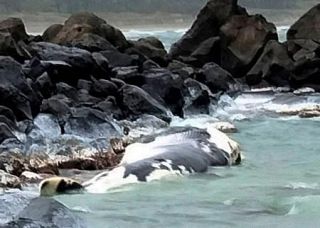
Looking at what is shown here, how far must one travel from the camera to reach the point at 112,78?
20.6 metres

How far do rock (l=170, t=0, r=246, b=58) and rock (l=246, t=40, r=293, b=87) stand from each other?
10.1ft

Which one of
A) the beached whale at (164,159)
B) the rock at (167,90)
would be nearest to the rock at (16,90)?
the beached whale at (164,159)

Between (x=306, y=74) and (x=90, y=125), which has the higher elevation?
(x=90, y=125)

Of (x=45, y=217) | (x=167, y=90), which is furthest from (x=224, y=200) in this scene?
(x=167, y=90)

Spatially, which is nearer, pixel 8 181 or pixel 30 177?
pixel 8 181

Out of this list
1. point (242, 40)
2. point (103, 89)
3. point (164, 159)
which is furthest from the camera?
point (242, 40)

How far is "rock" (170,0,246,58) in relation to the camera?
29891mm

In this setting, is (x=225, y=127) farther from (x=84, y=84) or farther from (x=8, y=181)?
(x=8, y=181)

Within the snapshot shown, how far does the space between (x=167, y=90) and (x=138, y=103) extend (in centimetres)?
209

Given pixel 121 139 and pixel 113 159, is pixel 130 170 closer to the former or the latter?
pixel 113 159

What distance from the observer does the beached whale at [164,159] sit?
40.4 ft

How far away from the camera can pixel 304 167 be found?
1446 centimetres

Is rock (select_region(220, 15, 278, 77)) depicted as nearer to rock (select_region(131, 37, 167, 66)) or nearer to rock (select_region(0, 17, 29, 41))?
rock (select_region(131, 37, 167, 66))

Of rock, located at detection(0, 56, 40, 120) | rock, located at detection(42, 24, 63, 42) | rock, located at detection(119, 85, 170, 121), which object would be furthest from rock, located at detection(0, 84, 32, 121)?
rock, located at detection(42, 24, 63, 42)
